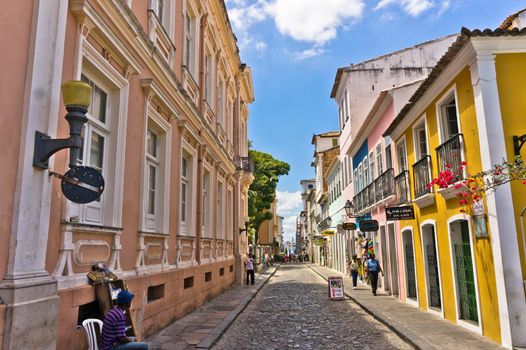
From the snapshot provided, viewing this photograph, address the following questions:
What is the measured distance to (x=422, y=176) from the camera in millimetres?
10805

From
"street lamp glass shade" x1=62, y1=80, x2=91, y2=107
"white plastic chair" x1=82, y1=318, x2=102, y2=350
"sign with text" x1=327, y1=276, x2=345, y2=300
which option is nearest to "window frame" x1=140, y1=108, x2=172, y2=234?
"white plastic chair" x1=82, y1=318, x2=102, y2=350

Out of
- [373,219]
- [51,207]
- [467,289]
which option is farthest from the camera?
[373,219]

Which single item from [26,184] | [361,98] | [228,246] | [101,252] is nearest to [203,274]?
[228,246]

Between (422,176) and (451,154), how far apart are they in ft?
6.20

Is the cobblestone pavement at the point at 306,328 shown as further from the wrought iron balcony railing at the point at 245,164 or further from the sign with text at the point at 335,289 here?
the wrought iron balcony railing at the point at 245,164

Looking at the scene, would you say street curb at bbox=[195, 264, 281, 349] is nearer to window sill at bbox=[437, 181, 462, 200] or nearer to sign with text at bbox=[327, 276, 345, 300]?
sign with text at bbox=[327, 276, 345, 300]

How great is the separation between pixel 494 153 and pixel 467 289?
322cm

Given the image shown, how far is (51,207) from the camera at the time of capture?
5039mm

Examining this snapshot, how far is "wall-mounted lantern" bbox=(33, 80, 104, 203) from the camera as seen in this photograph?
173 inches

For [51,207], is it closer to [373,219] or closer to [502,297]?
[502,297]

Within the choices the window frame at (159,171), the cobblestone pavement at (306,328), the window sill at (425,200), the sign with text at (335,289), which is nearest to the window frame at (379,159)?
the sign with text at (335,289)

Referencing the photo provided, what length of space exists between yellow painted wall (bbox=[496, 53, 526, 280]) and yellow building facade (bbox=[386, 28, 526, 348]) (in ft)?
0.06

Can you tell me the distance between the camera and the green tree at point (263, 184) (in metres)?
35.9

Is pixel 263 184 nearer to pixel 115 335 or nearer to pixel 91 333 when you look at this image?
pixel 91 333
